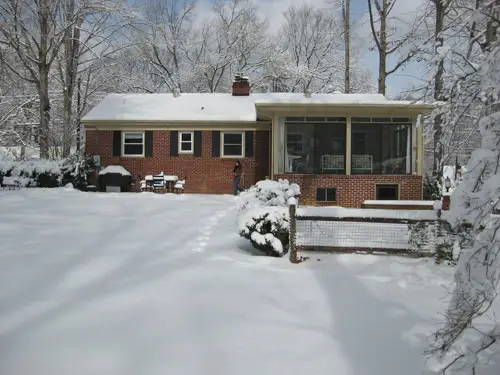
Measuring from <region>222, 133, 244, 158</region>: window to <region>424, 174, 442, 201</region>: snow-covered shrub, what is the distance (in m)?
7.50

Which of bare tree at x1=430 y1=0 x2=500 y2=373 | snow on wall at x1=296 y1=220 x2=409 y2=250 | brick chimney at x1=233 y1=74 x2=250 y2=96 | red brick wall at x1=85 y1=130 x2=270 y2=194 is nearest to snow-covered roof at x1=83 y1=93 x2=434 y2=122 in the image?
brick chimney at x1=233 y1=74 x2=250 y2=96

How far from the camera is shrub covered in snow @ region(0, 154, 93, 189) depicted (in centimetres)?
1730

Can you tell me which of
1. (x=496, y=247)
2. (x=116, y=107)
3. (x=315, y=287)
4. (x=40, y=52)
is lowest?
(x=315, y=287)

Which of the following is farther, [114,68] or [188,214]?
[114,68]

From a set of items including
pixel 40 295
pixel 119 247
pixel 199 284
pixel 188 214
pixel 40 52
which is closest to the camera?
pixel 40 295

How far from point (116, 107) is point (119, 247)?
44.9 feet

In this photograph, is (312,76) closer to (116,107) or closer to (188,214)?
(116,107)

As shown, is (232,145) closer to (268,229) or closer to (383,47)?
(268,229)

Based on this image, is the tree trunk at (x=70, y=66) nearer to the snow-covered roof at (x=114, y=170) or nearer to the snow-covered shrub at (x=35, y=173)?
the snow-covered roof at (x=114, y=170)

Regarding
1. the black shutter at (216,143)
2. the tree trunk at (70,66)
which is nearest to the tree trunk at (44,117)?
the tree trunk at (70,66)

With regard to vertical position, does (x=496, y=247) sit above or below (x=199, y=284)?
above

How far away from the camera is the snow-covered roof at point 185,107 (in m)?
18.9

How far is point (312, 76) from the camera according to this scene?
34125mm

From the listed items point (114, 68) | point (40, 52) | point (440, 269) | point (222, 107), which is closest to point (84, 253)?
point (440, 269)
